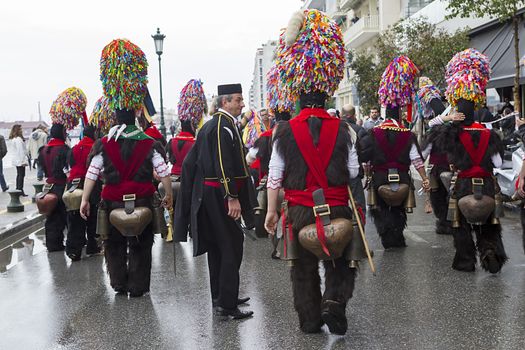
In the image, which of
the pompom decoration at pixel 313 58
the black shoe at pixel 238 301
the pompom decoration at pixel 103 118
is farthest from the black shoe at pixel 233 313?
the pompom decoration at pixel 103 118

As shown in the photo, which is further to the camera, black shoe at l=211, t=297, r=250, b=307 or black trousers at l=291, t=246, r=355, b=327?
black shoe at l=211, t=297, r=250, b=307

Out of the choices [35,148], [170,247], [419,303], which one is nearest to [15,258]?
[170,247]

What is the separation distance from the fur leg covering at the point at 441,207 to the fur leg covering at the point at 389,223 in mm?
983

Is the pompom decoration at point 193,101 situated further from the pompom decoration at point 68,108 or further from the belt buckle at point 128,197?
the belt buckle at point 128,197

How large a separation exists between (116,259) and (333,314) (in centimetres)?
264

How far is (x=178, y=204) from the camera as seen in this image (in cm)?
610

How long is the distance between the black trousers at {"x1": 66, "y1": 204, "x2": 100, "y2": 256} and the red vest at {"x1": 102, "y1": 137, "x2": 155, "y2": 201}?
2.40 metres

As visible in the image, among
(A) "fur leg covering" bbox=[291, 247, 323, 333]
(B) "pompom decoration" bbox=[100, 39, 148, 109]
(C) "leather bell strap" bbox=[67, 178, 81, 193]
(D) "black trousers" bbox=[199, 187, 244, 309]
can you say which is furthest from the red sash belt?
(C) "leather bell strap" bbox=[67, 178, 81, 193]

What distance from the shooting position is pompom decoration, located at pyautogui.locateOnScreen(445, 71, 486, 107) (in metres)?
7.08

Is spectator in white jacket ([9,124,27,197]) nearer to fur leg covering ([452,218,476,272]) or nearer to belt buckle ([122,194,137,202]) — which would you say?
belt buckle ([122,194,137,202])

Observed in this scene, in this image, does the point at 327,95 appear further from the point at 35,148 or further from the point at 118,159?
the point at 35,148

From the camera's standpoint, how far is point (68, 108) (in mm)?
9086

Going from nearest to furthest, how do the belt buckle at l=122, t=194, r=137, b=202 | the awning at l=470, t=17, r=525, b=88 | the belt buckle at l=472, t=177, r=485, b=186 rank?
the belt buckle at l=122, t=194, r=137, b=202
the belt buckle at l=472, t=177, r=485, b=186
the awning at l=470, t=17, r=525, b=88

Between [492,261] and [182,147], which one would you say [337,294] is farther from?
[182,147]
